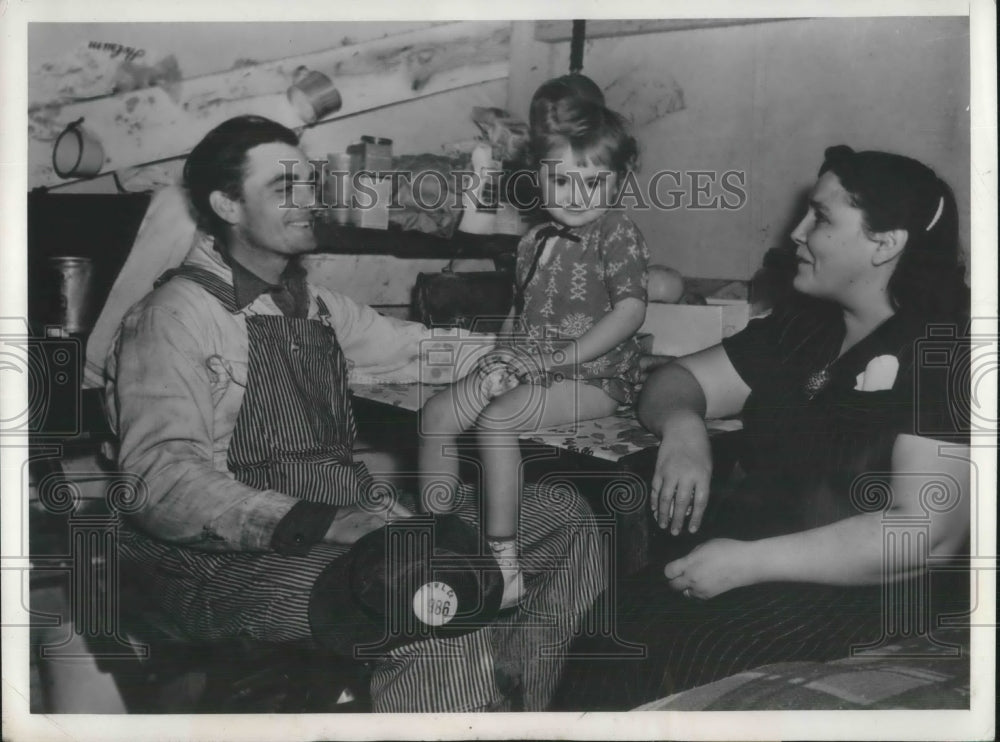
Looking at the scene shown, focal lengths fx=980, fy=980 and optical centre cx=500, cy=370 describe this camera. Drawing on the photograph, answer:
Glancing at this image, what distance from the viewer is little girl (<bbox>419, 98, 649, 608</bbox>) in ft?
8.77

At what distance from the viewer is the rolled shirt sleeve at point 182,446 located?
262cm

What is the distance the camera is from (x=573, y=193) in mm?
2688

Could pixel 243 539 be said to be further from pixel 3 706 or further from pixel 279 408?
pixel 3 706

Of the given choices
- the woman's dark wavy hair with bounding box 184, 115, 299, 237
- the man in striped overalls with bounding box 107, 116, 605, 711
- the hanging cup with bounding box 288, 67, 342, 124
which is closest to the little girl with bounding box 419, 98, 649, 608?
the man in striped overalls with bounding box 107, 116, 605, 711

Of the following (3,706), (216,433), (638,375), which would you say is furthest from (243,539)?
(638,375)

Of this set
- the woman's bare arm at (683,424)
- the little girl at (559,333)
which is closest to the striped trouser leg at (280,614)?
the little girl at (559,333)

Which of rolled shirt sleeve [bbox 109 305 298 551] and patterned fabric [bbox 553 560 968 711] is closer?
rolled shirt sleeve [bbox 109 305 298 551]

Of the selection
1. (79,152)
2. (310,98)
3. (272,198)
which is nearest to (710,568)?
(272,198)

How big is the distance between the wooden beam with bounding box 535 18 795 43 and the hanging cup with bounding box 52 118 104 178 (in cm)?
125

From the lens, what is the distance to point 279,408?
2660 millimetres

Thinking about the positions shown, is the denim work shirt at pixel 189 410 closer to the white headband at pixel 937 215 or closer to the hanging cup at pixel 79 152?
the hanging cup at pixel 79 152

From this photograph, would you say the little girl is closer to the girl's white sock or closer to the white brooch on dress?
the girl's white sock

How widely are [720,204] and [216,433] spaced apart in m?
1.51

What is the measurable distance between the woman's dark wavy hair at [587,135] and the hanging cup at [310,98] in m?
0.58
